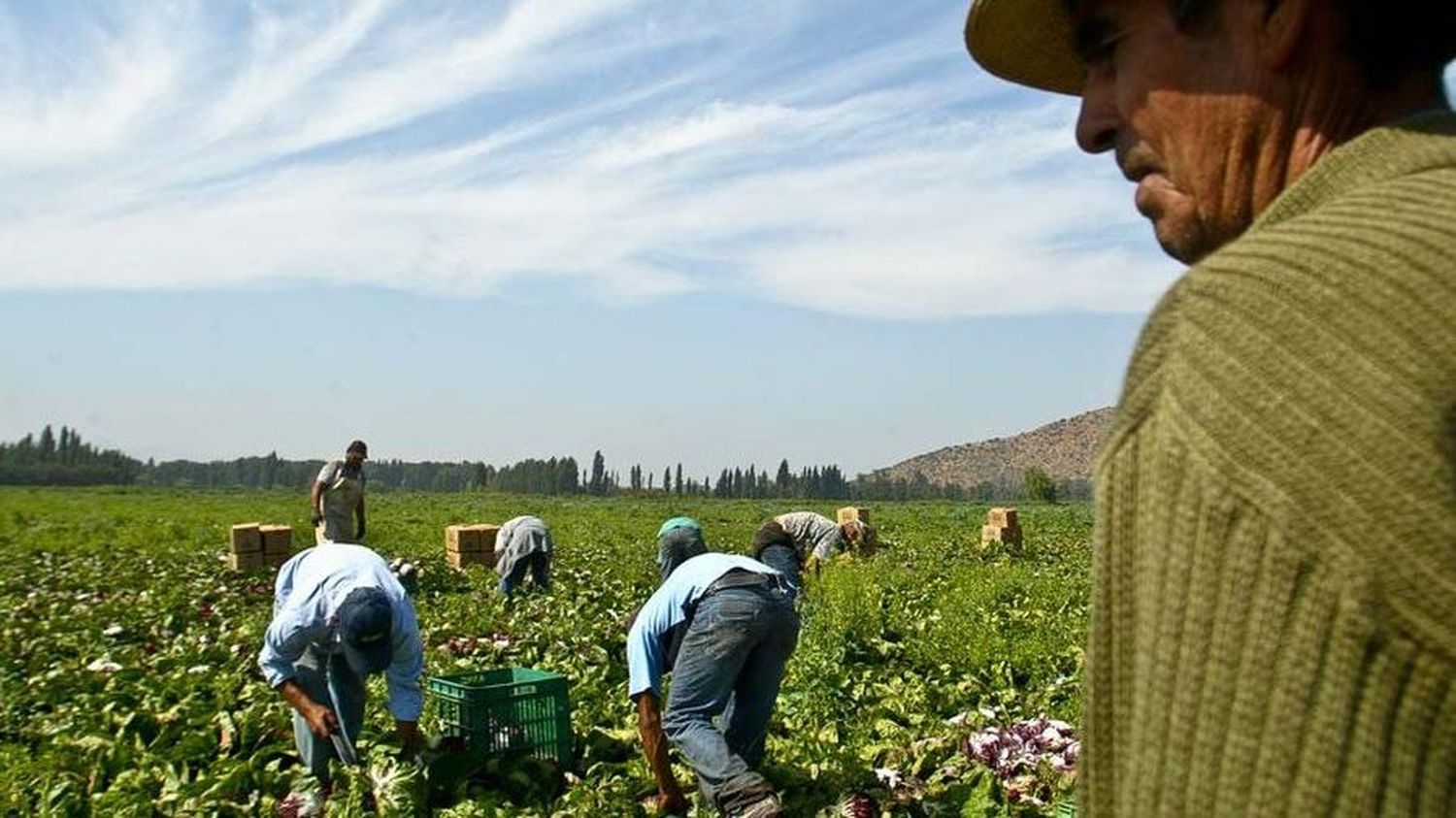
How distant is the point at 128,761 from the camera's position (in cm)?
784

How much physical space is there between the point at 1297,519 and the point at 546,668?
405 inches

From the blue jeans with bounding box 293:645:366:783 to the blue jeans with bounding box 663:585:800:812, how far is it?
190 cm

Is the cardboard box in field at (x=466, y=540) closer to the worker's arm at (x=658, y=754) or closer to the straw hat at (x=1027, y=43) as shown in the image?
the worker's arm at (x=658, y=754)

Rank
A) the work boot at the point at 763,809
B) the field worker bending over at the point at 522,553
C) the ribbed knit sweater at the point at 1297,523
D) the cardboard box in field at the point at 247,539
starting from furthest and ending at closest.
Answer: the cardboard box in field at the point at 247,539 < the field worker bending over at the point at 522,553 < the work boot at the point at 763,809 < the ribbed knit sweater at the point at 1297,523

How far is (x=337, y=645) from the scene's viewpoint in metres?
7.11

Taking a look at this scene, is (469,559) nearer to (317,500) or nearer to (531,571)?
(531,571)

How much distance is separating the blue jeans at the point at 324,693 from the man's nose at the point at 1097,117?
646 cm

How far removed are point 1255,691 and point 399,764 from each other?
257 inches

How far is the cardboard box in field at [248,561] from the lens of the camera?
18.3 meters

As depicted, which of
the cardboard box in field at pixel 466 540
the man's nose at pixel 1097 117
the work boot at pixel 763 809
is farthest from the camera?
the cardboard box in field at pixel 466 540

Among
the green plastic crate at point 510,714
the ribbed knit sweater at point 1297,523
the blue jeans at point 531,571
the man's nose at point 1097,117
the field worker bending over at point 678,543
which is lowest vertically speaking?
the green plastic crate at point 510,714

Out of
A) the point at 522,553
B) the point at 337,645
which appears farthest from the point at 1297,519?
the point at 522,553

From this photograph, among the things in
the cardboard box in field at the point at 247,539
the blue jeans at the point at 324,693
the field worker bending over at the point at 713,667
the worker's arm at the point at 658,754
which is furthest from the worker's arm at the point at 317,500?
the field worker bending over at the point at 713,667

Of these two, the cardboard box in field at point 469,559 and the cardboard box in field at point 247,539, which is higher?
the cardboard box in field at point 247,539
